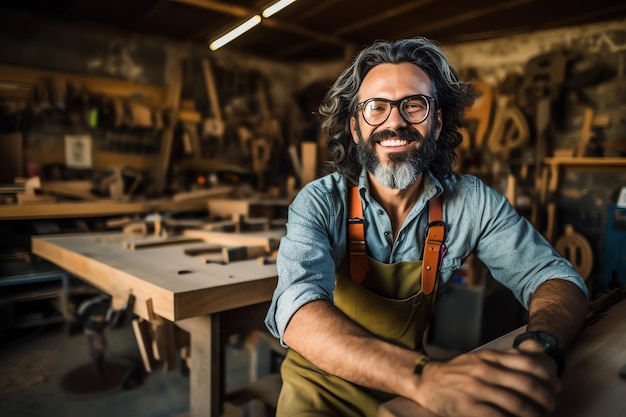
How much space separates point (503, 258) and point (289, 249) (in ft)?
2.69

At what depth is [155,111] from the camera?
18.2 feet

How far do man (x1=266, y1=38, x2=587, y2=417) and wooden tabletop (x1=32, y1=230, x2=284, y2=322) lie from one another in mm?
300

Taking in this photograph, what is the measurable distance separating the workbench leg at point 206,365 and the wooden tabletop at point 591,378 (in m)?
0.97

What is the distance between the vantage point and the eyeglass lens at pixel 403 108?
1.67 meters

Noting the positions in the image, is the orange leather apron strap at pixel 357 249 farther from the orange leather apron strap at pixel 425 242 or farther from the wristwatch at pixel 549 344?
the wristwatch at pixel 549 344

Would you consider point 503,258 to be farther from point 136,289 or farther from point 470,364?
point 136,289

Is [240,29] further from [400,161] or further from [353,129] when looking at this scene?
[400,161]

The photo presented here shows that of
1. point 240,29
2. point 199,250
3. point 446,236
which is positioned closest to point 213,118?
point 240,29

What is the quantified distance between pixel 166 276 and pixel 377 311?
83 centimetres

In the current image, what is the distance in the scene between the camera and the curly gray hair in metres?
1.79

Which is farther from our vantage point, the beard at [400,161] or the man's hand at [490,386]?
the beard at [400,161]

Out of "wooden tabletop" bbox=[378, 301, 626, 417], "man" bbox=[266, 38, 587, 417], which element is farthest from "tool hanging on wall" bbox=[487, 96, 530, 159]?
"wooden tabletop" bbox=[378, 301, 626, 417]

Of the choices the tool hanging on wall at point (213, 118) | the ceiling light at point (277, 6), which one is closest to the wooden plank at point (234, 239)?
the ceiling light at point (277, 6)

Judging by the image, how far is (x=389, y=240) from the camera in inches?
64.8
